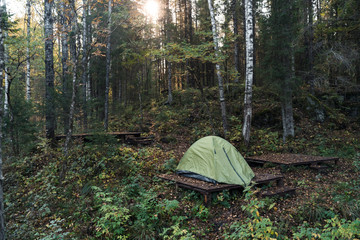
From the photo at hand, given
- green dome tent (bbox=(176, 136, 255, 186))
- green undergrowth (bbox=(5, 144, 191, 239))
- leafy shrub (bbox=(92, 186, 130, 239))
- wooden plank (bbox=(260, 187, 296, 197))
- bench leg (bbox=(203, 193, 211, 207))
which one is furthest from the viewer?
green dome tent (bbox=(176, 136, 255, 186))

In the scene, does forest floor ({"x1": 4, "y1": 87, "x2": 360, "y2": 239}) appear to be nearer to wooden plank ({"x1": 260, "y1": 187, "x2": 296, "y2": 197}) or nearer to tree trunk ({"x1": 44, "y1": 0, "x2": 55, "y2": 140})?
wooden plank ({"x1": 260, "y1": 187, "x2": 296, "y2": 197})

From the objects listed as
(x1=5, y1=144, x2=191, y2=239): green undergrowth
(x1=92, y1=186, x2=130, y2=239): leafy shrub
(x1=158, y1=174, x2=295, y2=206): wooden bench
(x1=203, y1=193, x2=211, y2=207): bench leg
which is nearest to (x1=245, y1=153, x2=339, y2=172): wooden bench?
(x1=158, y1=174, x2=295, y2=206): wooden bench

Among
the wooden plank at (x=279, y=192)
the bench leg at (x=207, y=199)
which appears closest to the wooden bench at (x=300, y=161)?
the wooden plank at (x=279, y=192)

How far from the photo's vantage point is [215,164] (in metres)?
7.12

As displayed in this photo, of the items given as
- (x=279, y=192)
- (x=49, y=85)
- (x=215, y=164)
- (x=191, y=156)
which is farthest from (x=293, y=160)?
(x=49, y=85)

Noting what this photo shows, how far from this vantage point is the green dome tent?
6.96m

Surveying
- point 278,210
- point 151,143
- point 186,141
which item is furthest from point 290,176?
point 151,143

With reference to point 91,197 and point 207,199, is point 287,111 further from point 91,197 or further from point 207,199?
point 91,197

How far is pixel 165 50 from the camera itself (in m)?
10.6

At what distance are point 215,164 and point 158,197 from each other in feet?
6.82

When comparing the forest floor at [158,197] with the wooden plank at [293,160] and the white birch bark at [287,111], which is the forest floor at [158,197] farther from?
the white birch bark at [287,111]

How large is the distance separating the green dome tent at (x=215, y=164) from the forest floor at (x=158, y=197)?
54 cm

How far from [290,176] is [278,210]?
2.89 m

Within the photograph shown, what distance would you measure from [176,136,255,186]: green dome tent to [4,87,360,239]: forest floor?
21.2 inches
